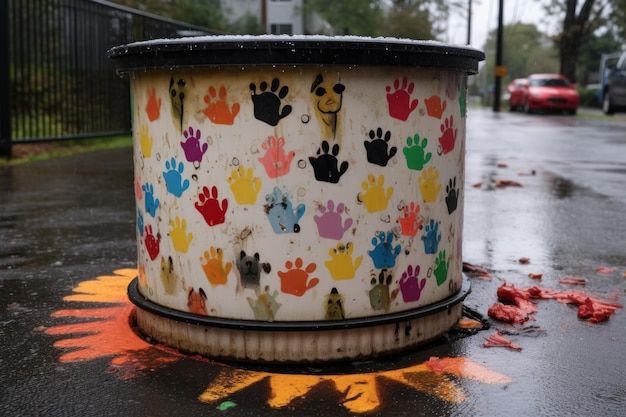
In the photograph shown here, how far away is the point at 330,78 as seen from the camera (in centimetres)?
243

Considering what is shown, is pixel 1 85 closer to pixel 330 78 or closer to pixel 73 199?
pixel 73 199

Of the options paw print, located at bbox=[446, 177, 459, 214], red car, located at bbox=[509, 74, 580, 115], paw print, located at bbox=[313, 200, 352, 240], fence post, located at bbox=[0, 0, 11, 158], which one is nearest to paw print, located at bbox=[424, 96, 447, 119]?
paw print, located at bbox=[446, 177, 459, 214]

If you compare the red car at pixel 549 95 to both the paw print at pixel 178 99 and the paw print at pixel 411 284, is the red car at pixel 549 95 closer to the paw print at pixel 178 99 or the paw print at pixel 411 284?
the paw print at pixel 411 284

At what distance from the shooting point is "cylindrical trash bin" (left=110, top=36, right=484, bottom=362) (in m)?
2.44

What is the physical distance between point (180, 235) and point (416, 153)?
902 mm

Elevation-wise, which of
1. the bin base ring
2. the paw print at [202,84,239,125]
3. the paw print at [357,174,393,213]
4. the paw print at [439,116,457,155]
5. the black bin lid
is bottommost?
the bin base ring

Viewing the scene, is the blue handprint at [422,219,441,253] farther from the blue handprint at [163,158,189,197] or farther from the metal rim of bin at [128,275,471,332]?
the blue handprint at [163,158,189,197]

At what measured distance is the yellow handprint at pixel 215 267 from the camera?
255cm

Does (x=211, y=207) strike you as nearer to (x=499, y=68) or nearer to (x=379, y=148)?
(x=379, y=148)

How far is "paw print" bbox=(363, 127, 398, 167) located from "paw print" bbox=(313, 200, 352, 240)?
0.66 ft

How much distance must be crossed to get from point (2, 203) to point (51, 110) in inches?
207

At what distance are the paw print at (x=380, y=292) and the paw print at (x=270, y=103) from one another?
0.66 meters

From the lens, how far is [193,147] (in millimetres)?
2547

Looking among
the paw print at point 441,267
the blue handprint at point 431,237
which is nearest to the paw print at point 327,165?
the blue handprint at point 431,237
